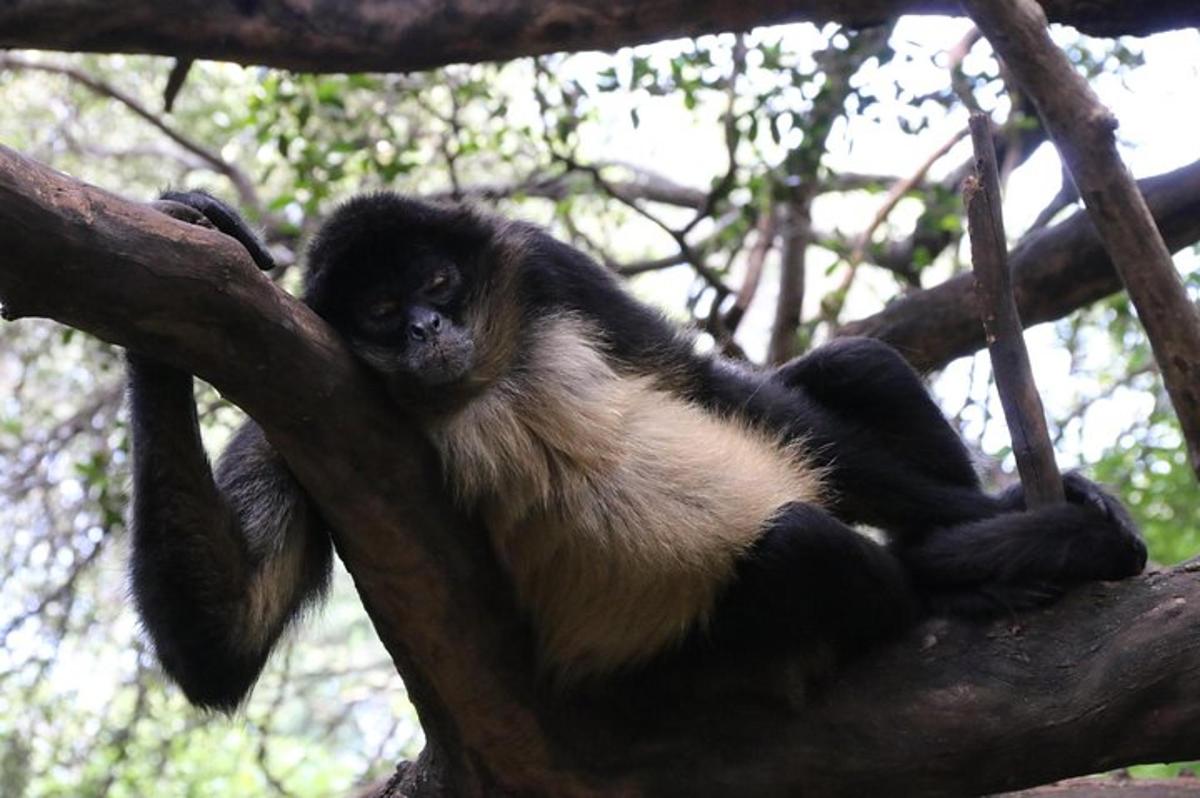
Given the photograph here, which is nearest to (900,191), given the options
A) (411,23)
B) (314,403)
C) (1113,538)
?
(411,23)

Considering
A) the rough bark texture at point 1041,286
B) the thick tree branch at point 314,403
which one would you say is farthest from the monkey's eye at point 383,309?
the rough bark texture at point 1041,286

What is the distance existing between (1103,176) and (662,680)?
7.16ft

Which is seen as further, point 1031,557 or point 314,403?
point 1031,557

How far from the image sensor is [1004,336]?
425 cm

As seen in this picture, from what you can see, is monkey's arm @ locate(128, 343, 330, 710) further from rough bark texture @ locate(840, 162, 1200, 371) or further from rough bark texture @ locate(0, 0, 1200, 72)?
rough bark texture @ locate(840, 162, 1200, 371)

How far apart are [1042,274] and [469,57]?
272 centimetres

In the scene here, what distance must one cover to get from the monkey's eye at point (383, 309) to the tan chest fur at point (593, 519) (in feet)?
1.08

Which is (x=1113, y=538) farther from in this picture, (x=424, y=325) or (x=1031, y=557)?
(x=424, y=325)

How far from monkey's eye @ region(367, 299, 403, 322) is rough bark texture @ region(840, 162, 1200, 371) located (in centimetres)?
317

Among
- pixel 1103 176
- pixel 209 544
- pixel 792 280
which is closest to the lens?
pixel 209 544

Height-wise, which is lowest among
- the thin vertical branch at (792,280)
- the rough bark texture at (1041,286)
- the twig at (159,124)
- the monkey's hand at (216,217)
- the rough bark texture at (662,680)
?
the rough bark texture at (662,680)

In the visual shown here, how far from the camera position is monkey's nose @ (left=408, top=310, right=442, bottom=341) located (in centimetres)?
377

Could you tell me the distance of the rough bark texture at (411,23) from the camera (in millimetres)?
5582

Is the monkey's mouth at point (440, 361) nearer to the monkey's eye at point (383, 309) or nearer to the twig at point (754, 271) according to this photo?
the monkey's eye at point (383, 309)
